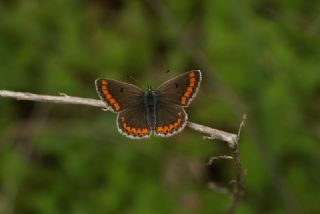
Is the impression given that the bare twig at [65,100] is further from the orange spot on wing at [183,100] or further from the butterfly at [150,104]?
the orange spot on wing at [183,100]

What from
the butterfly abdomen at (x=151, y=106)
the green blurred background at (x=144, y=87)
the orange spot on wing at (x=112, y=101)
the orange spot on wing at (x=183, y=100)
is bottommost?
the green blurred background at (x=144, y=87)

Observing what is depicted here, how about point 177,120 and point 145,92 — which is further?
point 145,92

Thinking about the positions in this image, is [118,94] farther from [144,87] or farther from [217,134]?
[144,87]

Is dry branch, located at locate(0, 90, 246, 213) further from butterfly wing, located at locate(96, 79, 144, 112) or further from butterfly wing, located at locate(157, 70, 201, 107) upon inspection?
butterfly wing, located at locate(157, 70, 201, 107)

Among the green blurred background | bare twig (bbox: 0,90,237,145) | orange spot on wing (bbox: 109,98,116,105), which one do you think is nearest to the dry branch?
bare twig (bbox: 0,90,237,145)

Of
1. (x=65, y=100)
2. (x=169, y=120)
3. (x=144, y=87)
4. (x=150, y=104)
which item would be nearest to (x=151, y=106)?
(x=150, y=104)

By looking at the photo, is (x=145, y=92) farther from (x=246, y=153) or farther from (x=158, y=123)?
(x=246, y=153)

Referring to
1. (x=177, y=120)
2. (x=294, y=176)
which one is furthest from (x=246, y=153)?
(x=177, y=120)

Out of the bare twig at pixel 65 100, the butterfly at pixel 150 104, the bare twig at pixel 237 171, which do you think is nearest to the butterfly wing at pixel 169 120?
the butterfly at pixel 150 104
